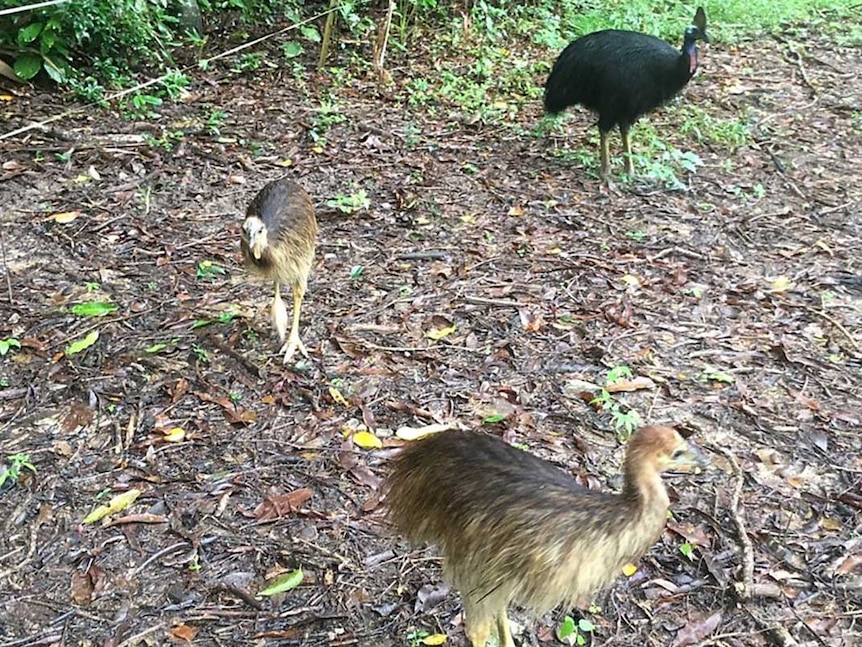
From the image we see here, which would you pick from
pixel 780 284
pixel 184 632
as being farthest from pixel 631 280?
pixel 184 632

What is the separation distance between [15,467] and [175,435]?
0.62m

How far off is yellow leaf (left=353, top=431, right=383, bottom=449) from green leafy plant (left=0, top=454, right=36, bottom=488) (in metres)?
1.29

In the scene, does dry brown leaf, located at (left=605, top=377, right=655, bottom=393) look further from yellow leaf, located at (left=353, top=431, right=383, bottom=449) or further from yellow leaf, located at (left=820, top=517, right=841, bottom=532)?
yellow leaf, located at (left=353, top=431, right=383, bottom=449)

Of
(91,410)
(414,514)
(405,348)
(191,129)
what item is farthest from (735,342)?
(191,129)

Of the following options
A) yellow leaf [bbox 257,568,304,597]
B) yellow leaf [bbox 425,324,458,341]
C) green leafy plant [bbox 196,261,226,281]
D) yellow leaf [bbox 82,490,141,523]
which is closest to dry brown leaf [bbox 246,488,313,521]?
yellow leaf [bbox 257,568,304,597]

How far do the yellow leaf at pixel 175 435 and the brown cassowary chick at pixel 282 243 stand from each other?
2.16 ft

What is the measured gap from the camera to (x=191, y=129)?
20.8 feet

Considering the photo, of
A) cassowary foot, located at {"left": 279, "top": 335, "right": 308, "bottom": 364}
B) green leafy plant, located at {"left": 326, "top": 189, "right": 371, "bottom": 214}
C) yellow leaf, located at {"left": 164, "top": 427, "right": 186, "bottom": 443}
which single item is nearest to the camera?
yellow leaf, located at {"left": 164, "top": 427, "right": 186, "bottom": 443}

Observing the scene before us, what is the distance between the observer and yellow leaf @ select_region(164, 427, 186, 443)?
357 cm

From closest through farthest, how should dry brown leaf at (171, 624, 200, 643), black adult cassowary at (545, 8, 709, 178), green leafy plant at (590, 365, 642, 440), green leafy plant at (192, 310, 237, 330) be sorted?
dry brown leaf at (171, 624, 200, 643), green leafy plant at (590, 365, 642, 440), green leafy plant at (192, 310, 237, 330), black adult cassowary at (545, 8, 709, 178)

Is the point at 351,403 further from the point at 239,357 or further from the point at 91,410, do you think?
the point at 91,410

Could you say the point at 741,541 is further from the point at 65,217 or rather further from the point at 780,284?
the point at 65,217

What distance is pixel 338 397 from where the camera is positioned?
12.8 ft

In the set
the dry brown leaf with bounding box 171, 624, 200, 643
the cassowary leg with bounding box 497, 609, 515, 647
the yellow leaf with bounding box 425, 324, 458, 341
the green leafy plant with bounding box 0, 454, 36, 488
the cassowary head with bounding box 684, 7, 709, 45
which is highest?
the cassowary head with bounding box 684, 7, 709, 45
